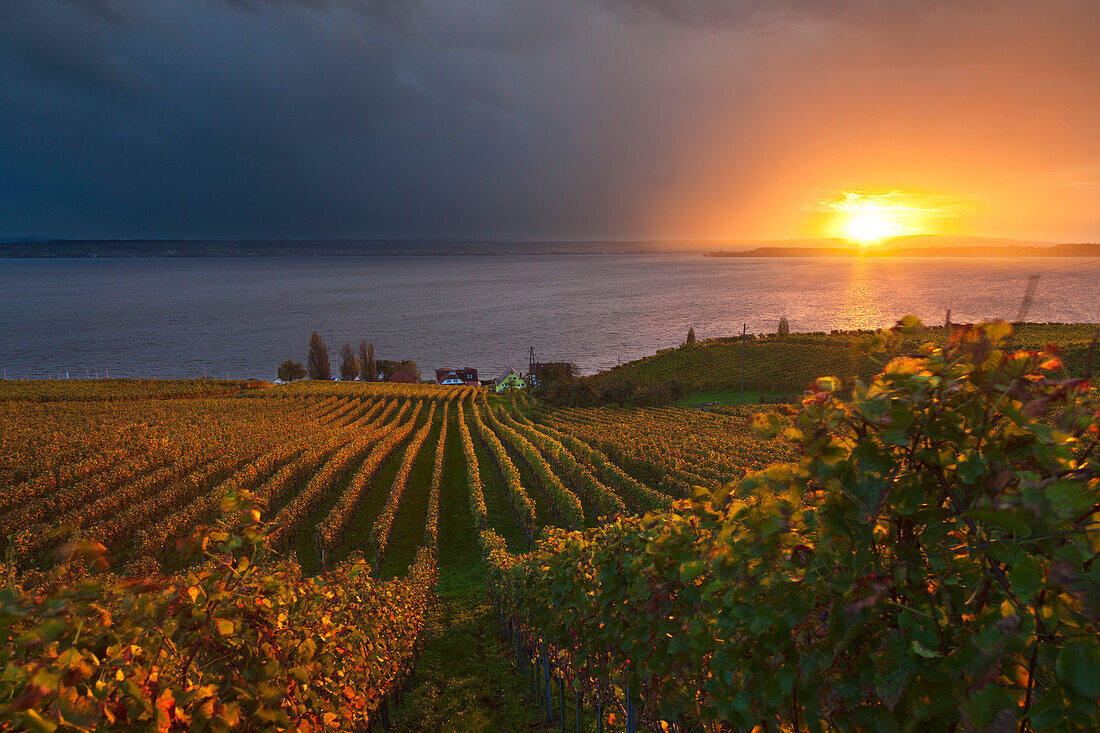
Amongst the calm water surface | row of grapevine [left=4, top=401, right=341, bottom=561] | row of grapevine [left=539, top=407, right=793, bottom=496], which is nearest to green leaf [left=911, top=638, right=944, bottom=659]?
row of grapevine [left=539, top=407, right=793, bottom=496]

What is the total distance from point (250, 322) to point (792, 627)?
163152 mm

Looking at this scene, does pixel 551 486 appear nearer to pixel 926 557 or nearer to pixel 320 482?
pixel 320 482

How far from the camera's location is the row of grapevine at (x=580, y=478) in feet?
67.3

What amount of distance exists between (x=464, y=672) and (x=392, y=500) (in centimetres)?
1368

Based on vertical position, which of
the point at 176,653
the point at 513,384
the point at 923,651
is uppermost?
the point at 923,651

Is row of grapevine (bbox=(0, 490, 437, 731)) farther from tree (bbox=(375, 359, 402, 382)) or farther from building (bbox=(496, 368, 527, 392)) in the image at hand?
tree (bbox=(375, 359, 402, 382))

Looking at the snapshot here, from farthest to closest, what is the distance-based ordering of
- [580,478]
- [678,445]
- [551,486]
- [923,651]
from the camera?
1. [678,445]
2. [580,478]
3. [551,486]
4. [923,651]

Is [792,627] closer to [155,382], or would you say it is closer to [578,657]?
[578,657]

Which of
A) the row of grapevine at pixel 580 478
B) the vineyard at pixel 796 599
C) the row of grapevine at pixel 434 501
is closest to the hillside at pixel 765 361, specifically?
the row of grapevine at pixel 580 478

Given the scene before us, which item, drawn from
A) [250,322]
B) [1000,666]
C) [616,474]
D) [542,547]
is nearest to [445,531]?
[616,474]

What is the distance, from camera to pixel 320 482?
24.8 metres

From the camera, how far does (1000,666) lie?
1328 millimetres

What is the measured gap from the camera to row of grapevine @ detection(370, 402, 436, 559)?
62.1 ft

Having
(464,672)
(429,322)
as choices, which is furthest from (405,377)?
(464,672)
